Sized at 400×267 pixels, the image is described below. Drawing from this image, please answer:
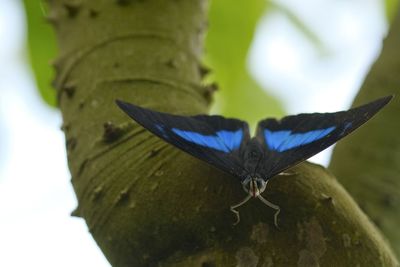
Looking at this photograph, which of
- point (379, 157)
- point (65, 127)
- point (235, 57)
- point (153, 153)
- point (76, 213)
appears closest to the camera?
point (153, 153)

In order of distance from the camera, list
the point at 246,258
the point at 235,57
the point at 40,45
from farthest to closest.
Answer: the point at 235,57 < the point at 40,45 < the point at 246,258

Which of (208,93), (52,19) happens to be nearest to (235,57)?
(52,19)

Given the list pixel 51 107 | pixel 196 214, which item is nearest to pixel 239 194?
pixel 196 214

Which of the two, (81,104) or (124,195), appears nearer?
(124,195)

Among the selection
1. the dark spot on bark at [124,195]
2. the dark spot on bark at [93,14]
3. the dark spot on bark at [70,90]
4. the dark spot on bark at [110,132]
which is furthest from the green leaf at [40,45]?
the dark spot on bark at [124,195]

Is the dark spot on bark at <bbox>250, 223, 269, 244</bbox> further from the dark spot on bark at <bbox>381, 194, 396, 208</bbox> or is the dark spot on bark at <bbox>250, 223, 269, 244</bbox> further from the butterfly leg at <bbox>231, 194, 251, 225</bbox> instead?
the dark spot on bark at <bbox>381, 194, 396, 208</bbox>

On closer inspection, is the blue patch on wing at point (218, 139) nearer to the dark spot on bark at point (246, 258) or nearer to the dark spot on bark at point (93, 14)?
the dark spot on bark at point (246, 258)

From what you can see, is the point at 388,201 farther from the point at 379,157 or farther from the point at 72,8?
the point at 72,8

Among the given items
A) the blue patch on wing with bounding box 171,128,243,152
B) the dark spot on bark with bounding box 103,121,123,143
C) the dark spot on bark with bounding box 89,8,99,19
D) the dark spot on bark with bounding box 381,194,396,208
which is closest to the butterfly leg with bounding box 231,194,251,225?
the blue patch on wing with bounding box 171,128,243,152
